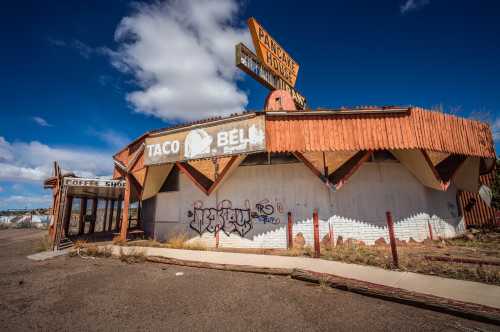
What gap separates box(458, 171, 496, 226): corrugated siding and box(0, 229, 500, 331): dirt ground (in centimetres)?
1634

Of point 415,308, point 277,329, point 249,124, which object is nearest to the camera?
point 277,329

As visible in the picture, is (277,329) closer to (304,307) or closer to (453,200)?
(304,307)

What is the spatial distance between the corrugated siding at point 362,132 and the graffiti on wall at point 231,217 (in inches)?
136

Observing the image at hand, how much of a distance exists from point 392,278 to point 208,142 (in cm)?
847

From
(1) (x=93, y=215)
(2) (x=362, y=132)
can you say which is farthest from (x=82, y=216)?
(2) (x=362, y=132)

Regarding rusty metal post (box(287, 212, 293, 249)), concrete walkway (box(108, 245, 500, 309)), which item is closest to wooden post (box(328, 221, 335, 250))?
rusty metal post (box(287, 212, 293, 249))

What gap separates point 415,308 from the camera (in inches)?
174

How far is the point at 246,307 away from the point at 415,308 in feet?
10.4

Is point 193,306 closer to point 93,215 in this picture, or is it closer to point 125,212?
point 125,212

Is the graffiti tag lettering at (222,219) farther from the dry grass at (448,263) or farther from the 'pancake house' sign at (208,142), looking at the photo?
the dry grass at (448,263)

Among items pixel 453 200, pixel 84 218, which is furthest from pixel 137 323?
pixel 84 218

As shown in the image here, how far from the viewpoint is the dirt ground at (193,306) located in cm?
392

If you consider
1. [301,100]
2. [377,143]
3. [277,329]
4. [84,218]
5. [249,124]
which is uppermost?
[301,100]

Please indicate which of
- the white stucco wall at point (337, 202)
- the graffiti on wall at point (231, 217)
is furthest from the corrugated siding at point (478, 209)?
the graffiti on wall at point (231, 217)
